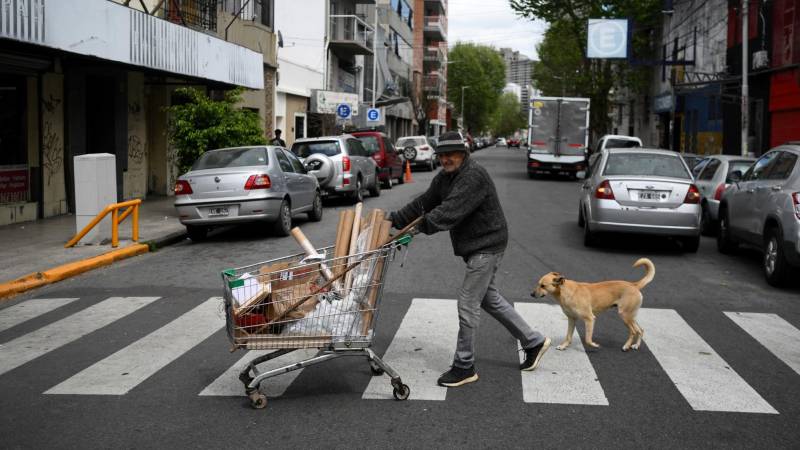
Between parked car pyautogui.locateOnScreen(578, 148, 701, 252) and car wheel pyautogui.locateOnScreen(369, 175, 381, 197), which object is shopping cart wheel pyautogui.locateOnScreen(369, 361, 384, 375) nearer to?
parked car pyautogui.locateOnScreen(578, 148, 701, 252)

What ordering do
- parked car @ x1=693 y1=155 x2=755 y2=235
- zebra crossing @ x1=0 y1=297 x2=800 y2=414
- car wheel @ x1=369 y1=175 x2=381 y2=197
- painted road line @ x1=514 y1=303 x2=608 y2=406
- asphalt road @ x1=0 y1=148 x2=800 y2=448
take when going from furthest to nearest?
car wheel @ x1=369 y1=175 x2=381 y2=197
parked car @ x1=693 y1=155 x2=755 y2=235
zebra crossing @ x1=0 y1=297 x2=800 y2=414
painted road line @ x1=514 y1=303 x2=608 y2=406
asphalt road @ x1=0 y1=148 x2=800 y2=448

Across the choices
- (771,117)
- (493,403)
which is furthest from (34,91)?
(771,117)

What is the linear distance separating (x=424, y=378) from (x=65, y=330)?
3638 mm

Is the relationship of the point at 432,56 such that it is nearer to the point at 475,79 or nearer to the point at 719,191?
the point at 475,79

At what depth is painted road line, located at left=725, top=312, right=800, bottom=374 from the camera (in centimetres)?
670

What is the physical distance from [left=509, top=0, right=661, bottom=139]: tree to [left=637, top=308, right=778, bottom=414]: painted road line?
1514 inches

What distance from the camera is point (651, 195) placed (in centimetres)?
1195

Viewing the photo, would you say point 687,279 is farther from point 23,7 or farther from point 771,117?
point 771,117

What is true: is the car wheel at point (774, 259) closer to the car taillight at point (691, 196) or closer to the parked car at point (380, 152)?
the car taillight at point (691, 196)

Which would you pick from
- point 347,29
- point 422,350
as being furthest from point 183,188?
point 347,29

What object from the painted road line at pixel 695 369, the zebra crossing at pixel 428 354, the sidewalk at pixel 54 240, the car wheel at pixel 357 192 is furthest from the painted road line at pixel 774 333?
the car wheel at pixel 357 192

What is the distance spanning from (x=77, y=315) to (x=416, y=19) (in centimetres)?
7720

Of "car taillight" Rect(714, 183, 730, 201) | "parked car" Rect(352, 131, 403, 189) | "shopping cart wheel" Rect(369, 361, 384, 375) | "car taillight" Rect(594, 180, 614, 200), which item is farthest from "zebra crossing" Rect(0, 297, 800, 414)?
"parked car" Rect(352, 131, 403, 189)

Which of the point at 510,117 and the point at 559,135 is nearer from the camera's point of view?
the point at 559,135
